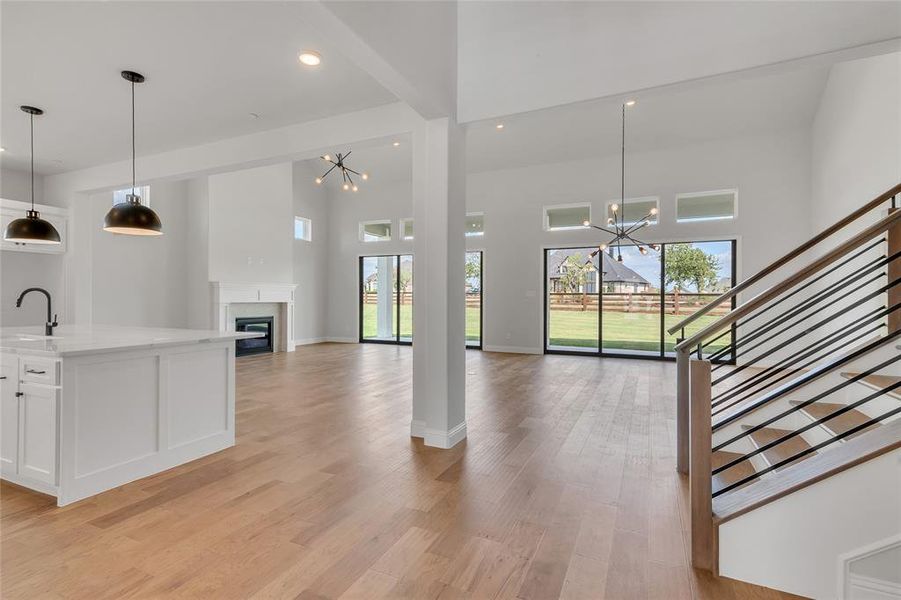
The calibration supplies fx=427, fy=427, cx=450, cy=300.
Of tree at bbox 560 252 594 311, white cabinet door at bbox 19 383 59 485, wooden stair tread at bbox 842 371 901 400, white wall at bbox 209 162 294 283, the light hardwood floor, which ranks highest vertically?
white wall at bbox 209 162 294 283

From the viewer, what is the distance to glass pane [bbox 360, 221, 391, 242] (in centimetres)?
1078

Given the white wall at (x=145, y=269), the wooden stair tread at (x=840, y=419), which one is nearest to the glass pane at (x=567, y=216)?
the wooden stair tread at (x=840, y=419)

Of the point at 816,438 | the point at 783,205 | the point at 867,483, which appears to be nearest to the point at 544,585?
the point at 867,483

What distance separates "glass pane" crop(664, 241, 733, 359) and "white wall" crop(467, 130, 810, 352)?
25 cm

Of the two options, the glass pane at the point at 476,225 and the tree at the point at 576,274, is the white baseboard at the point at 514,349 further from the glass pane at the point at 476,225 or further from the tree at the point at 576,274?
the glass pane at the point at 476,225

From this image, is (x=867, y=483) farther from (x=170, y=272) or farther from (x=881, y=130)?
(x=170, y=272)

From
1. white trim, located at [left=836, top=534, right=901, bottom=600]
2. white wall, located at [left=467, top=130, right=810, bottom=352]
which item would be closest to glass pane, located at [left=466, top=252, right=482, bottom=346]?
white wall, located at [left=467, top=130, right=810, bottom=352]

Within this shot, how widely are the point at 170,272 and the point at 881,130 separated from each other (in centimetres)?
1050

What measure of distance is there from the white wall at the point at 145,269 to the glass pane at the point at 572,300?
24.8 ft

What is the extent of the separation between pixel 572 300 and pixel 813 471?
7279 mm

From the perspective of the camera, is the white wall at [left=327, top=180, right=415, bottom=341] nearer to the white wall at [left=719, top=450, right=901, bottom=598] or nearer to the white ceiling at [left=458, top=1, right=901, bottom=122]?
the white ceiling at [left=458, top=1, right=901, bottom=122]

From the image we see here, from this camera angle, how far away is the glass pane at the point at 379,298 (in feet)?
35.4

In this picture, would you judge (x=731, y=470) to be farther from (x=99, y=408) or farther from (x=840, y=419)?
(x=99, y=408)

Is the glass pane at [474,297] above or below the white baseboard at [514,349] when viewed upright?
above
